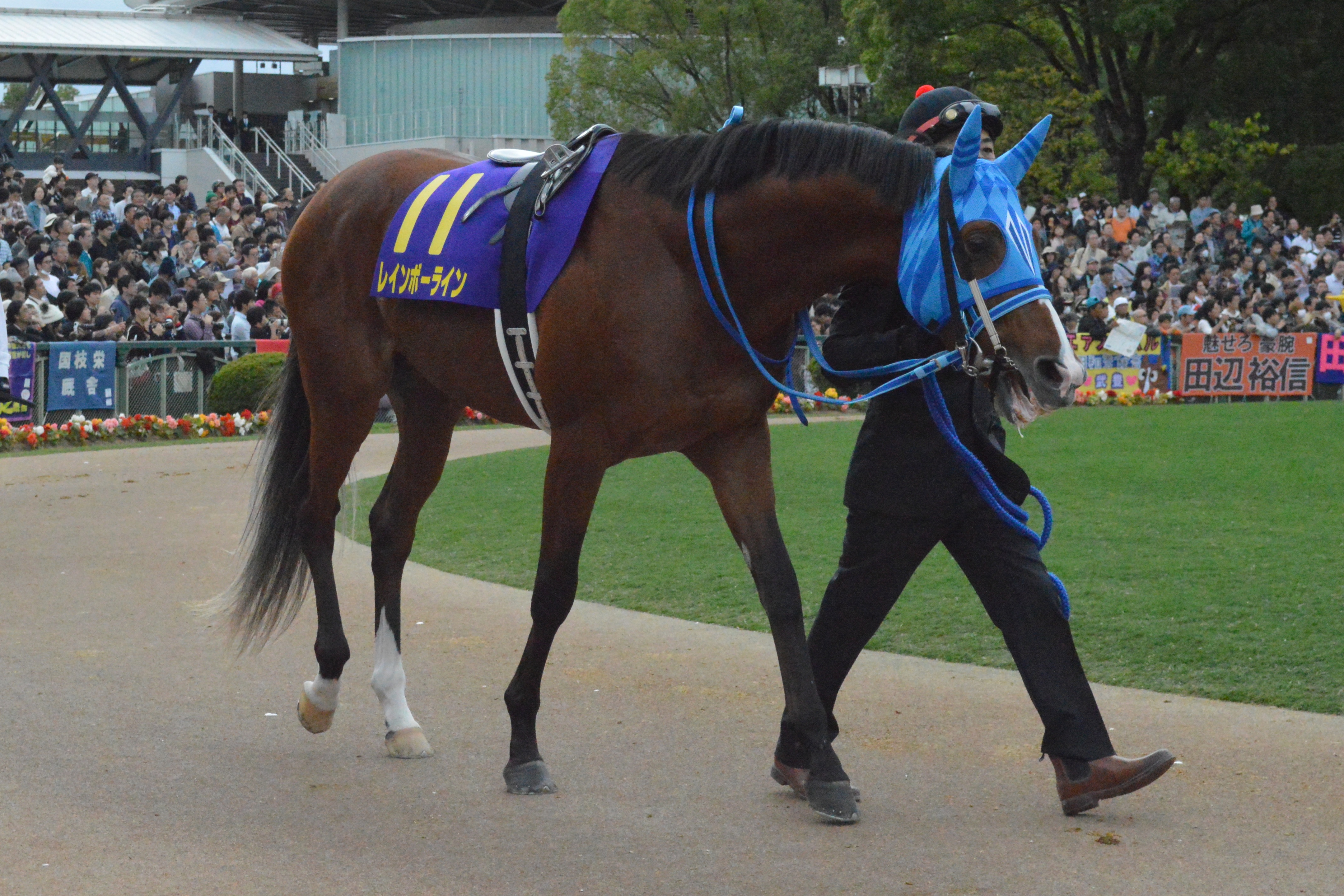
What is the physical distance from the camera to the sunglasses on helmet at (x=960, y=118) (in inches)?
143

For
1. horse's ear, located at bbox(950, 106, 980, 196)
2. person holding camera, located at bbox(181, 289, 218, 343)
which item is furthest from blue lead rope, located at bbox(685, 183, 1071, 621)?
person holding camera, located at bbox(181, 289, 218, 343)

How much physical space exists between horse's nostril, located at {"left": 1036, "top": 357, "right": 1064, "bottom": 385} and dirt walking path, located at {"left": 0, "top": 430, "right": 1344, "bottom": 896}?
1076mm

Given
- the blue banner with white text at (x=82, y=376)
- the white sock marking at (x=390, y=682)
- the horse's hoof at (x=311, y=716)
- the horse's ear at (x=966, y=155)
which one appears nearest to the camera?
the horse's ear at (x=966, y=155)

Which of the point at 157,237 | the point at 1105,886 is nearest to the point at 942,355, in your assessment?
the point at 1105,886

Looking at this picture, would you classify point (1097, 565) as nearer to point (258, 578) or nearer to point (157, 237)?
point (258, 578)

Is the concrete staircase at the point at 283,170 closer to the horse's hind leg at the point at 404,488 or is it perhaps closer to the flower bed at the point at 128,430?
the flower bed at the point at 128,430

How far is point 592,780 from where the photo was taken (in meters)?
4.04

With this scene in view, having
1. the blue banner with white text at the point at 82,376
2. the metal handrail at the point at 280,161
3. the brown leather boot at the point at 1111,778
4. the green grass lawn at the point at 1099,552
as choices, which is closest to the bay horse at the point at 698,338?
the brown leather boot at the point at 1111,778

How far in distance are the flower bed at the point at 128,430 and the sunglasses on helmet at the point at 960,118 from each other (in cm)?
1060

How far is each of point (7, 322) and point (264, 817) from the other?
1075 centimetres

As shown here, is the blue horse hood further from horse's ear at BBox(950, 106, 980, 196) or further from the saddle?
the saddle

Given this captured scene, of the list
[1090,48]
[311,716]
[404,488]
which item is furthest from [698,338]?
[1090,48]

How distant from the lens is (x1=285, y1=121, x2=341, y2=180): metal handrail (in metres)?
32.6

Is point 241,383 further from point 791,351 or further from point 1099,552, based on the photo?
point 791,351
